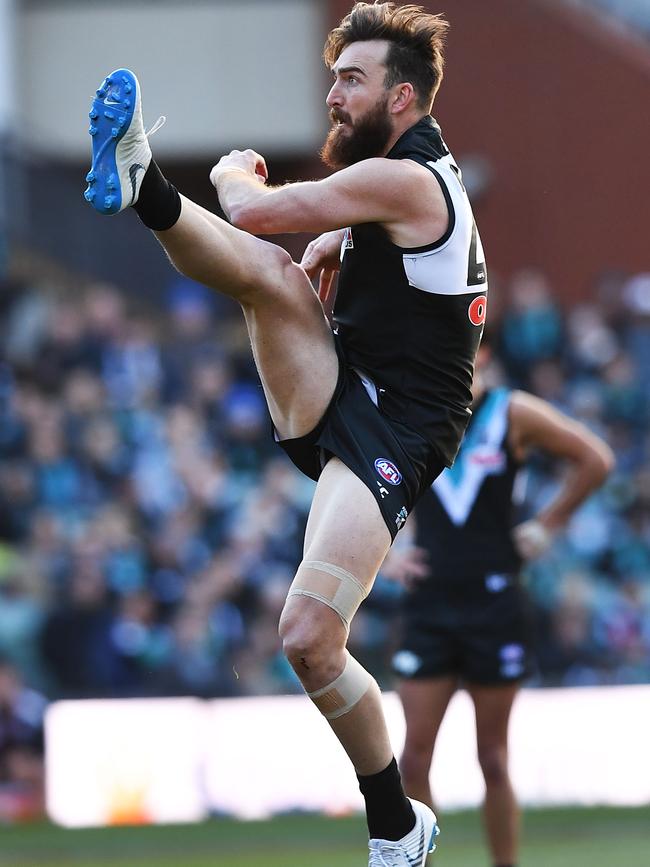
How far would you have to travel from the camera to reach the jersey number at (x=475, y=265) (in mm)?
5855

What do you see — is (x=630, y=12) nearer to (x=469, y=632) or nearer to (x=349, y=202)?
(x=469, y=632)

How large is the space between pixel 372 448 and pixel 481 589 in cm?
240

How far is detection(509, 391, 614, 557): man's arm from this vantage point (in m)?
8.07

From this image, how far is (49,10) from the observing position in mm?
18750

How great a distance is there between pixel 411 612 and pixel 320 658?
2565 millimetres

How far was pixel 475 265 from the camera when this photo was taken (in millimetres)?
5906

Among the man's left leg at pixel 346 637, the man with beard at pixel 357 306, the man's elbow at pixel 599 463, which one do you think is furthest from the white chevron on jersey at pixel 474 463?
the man's left leg at pixel 346 637

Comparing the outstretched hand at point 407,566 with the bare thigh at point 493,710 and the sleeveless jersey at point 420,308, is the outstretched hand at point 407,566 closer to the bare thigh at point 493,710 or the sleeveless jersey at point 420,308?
the bare thigh at point 493,710

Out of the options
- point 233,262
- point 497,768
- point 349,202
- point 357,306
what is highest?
point 349,202

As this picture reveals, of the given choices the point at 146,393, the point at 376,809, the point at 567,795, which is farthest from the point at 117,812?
the point at 376,809

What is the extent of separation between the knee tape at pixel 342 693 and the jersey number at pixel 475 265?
1.39 m

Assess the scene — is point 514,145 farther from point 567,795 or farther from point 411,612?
point 411,612

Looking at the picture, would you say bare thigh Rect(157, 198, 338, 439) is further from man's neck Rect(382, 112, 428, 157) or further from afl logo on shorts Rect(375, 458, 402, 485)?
man's neck Rect(382, 112, 428, 157)

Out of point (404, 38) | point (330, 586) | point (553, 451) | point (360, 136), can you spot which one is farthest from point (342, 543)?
point (553, 451)
